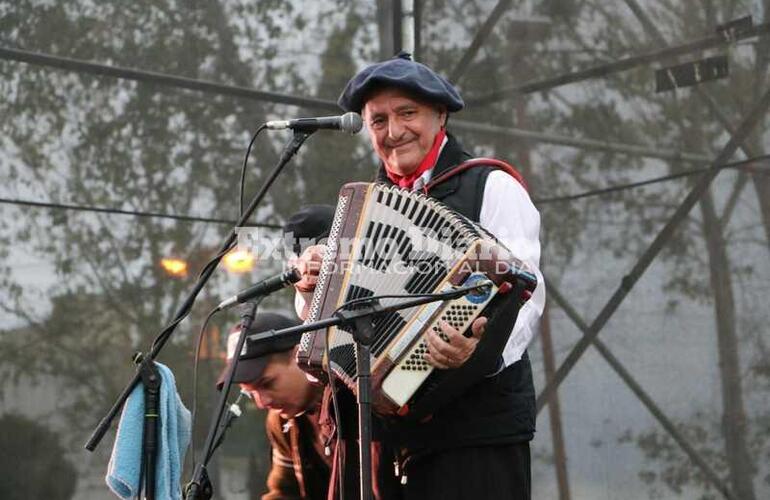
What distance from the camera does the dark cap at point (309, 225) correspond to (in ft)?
12.0

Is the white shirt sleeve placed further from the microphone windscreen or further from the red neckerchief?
the microphone windscreen

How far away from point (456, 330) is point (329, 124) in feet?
2.55

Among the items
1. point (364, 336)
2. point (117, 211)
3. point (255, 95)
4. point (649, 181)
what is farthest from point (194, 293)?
point (255, 95)

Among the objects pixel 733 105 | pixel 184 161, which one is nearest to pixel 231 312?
pixel 184 161

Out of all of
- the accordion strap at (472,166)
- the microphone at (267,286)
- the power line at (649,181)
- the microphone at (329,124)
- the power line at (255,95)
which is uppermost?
the power line at (255,95)

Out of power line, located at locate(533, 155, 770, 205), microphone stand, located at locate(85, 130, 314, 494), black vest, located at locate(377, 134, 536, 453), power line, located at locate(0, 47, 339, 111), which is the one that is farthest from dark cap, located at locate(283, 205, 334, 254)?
power line, located at locate(0, 47, 339, 111)

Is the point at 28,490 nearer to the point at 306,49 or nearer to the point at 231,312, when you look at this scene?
the point at 231,312

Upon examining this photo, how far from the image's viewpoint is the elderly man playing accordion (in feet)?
9.78

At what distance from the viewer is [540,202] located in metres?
5.36

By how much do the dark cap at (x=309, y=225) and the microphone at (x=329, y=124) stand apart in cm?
40

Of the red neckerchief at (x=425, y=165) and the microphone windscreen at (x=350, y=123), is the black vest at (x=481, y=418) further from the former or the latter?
the microphone windscreen at (x=350, y=123)

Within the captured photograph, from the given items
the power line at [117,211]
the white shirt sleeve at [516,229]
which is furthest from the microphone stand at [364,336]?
the power line at [117,211]

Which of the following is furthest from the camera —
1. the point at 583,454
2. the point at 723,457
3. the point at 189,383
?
the point at 189,383

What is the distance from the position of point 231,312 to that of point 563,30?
1.97m
